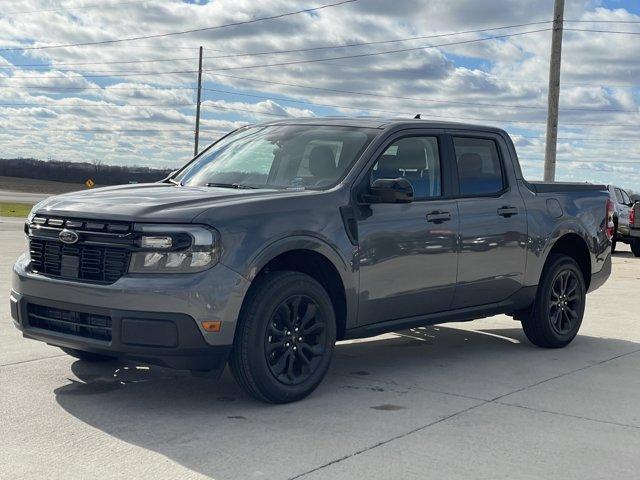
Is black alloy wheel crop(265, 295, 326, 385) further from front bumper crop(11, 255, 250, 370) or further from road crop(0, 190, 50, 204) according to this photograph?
road crop(0, 190, 50, 204)

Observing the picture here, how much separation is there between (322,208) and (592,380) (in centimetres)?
259

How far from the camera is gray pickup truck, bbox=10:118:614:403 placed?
525 cm

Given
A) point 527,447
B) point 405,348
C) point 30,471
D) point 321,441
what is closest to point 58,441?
point 30,471

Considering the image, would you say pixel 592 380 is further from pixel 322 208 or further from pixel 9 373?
pixel 9 373

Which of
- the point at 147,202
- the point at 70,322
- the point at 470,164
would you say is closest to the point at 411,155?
the point at 470,164

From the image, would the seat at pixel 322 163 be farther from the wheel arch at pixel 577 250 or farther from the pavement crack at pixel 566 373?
Answer: the wheel arch at pixel 577 250

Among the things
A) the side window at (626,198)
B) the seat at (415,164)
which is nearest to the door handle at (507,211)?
the seat at (415,164)

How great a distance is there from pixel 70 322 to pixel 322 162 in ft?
6.91

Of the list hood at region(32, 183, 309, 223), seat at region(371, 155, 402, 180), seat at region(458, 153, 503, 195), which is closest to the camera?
hood at region(32, 183, 309, 223)

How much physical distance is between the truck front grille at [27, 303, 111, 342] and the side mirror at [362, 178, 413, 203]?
196 centimetres

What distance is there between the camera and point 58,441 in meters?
4.80

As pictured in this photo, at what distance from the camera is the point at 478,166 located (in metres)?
7.43

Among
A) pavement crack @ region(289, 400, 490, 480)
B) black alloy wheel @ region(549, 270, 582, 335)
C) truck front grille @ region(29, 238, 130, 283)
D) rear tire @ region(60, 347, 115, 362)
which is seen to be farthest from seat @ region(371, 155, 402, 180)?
rear tire @ region(60, 347, 115, 362)

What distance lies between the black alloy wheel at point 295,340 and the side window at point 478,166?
6.24 feet
